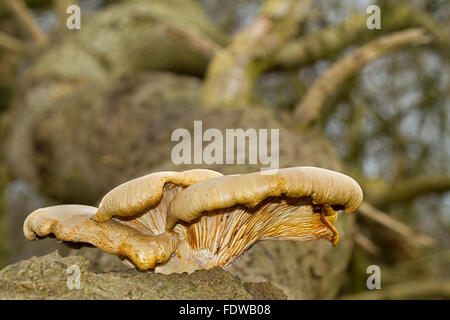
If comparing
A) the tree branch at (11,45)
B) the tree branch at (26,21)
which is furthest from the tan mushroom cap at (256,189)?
the tree branch at (11,45)

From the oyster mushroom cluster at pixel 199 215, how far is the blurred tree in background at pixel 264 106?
0.23 m

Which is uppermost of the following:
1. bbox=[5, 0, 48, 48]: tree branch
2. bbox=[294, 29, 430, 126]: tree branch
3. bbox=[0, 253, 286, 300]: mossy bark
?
bbox=[5, 0, 48, 48]: tree branch

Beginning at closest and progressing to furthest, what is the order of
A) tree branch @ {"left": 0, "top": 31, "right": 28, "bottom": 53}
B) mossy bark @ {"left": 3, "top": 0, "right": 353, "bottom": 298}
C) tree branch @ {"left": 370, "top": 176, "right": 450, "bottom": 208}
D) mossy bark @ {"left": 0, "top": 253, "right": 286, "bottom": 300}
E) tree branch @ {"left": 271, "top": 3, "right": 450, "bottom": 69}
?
mossy bark @ {"left": 0, "top": 253, "right": 286, "bottom": 300} < mossy bark @ {"left": 3, "top": 0, "right": 353, "bottom": 298} < tree branch @ {"left": 370, "top": 176, "right": 450, "bottom": 208} < tree branch @ {"left": 271, "top": 3, "right": 450, "bottom": 69} < tree branch @ {"left": 0, "top": 31, "right": 28, "bottom": 53}

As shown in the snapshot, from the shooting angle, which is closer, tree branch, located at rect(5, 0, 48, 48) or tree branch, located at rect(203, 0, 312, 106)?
tree branch, located at rect(203, 0, 312, 106)

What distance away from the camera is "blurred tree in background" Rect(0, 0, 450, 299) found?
7.68 feet

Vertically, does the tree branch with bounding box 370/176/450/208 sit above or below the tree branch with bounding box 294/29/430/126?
below

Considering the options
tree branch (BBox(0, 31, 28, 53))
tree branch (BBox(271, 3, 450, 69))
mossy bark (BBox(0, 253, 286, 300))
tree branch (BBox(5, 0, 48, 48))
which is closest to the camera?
mossy bark (BBox(0, 253, 286, 300))

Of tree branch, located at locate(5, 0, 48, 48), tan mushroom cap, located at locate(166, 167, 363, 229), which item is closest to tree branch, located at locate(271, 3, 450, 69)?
tree branch, located at locate(5, 0, 48, 48)

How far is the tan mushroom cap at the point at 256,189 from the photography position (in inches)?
37.6

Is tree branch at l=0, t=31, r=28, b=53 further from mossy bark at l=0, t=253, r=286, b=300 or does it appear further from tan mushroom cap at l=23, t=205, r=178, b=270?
mossy bark at l=0, t=253, r=286, b=300

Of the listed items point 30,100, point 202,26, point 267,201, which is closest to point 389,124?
point 202,26

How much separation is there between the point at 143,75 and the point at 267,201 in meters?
2.19
